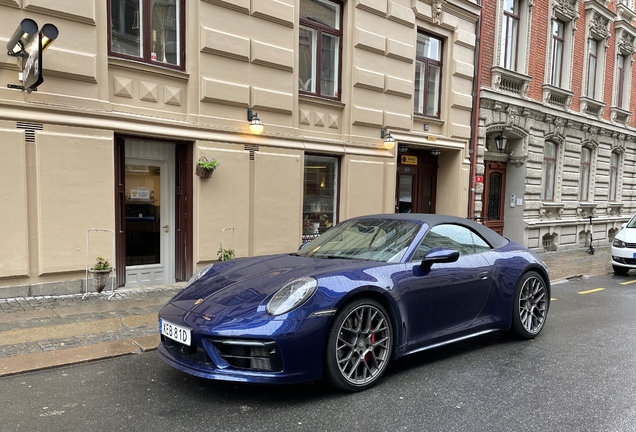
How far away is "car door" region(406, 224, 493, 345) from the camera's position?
4.25 metres

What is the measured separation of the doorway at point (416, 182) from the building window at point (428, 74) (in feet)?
3.94

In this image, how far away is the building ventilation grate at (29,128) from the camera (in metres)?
6.31

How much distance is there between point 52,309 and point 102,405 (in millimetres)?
3156

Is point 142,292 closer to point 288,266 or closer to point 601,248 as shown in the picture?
point 288,266

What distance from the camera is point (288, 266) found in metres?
4.33

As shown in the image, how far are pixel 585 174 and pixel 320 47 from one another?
12.9 m

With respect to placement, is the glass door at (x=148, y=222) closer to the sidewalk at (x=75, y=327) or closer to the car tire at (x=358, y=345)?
the sidewalk at (x=75, y=327)

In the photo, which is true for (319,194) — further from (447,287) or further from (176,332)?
(176,332)

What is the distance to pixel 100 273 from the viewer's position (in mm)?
6879

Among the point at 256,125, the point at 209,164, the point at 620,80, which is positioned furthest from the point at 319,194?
the point at 620,80

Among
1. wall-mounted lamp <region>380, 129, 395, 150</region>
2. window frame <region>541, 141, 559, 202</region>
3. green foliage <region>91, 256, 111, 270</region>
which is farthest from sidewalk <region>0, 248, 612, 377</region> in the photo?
window frame <region>541, 141, 559, 202</region>

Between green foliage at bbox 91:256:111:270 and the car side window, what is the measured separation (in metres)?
4.79

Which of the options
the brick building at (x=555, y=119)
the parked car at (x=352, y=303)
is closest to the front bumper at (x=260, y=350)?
the parked car at (x=352, y=303)

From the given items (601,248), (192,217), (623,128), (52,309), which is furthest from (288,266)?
(623,128)
